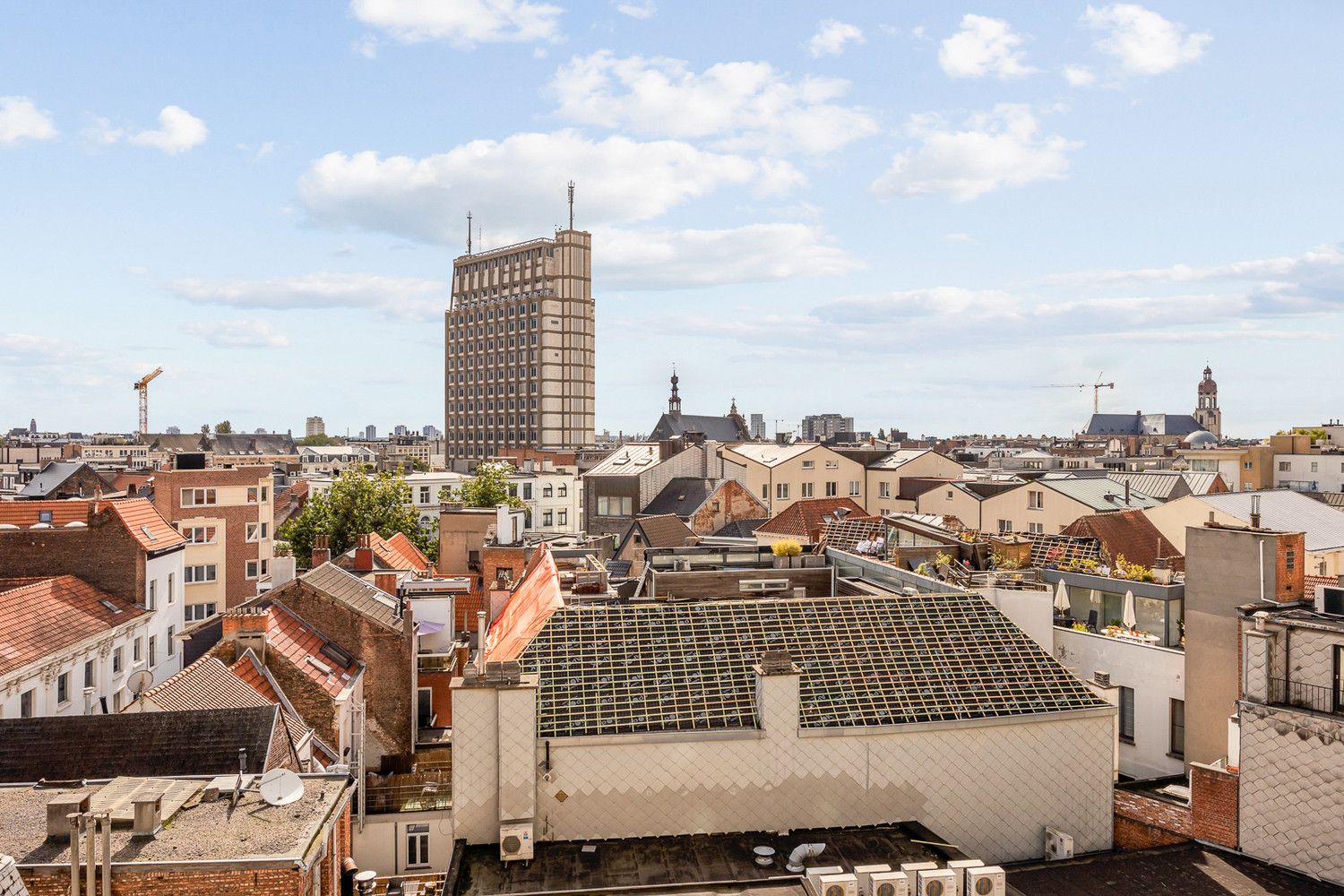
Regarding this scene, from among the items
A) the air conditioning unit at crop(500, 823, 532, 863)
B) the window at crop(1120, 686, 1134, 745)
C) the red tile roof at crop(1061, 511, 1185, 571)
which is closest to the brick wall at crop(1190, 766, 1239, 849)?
the window at crop(1120, 686, 1134, 745)

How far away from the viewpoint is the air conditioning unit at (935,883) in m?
13.4

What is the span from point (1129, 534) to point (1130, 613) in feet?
71.7

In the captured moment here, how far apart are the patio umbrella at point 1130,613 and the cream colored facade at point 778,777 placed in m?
9.96

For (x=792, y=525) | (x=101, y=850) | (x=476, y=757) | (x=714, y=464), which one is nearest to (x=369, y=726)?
(x=476, y=757)

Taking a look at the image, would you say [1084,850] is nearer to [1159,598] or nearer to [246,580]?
[1159,598]

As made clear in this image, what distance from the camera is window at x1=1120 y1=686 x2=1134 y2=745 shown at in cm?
2612

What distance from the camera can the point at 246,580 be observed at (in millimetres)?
63125

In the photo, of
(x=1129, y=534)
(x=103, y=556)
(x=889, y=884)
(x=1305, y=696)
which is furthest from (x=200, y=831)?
(x=1129, y=534)

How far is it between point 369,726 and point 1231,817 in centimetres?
2298

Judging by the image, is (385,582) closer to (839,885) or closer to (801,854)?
(801,854)

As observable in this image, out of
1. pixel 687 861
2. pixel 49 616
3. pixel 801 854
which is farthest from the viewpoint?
pixel 49 616

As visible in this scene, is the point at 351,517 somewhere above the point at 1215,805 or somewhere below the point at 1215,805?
above

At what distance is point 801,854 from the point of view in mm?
15688

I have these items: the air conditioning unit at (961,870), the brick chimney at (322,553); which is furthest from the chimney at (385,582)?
the air conditioning unit at (961,870)
